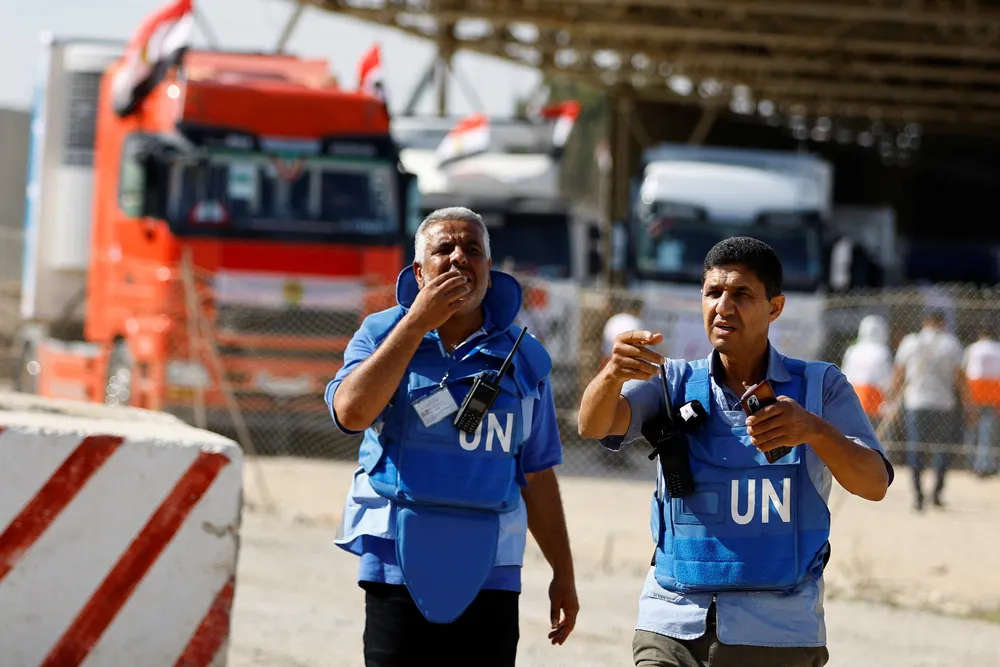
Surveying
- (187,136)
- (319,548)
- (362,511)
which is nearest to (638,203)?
(187,136)

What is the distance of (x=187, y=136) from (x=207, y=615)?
927 centimetres

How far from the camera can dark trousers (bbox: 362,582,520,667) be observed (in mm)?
3738

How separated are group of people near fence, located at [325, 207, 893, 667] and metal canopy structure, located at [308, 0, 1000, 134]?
15331mm

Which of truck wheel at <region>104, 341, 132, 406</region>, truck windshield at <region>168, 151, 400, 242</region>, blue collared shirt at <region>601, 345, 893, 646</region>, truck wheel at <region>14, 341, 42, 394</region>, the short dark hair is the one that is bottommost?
truck wheel at <region>14, 341, 42, 394</region>

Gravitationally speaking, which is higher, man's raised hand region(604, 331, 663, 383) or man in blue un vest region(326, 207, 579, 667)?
Answer: man's raised hand region(604, 331, 663, 383)

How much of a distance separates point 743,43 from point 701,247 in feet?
15.3

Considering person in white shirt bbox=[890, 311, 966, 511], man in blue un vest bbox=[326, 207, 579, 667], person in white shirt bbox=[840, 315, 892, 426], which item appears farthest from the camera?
person in white shirt bbox=[840, 315, 892, 426]

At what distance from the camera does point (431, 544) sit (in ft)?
12.3

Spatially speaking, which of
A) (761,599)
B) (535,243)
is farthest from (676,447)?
(535,243)

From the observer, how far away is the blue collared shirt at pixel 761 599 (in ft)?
11.6

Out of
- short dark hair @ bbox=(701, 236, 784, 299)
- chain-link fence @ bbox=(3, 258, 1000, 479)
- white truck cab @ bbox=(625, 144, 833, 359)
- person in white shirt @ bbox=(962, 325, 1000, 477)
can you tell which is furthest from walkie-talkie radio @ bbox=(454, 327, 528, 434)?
white truck cab @ bbox=(625, 144, 833, 359)

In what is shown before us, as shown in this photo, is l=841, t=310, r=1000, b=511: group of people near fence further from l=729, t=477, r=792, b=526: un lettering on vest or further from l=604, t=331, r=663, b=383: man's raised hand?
l=604, t=331, r=663, b=383: man's raised hand

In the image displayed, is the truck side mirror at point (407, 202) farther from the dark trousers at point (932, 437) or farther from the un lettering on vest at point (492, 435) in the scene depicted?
the un lettering on vest at point (492, 435)

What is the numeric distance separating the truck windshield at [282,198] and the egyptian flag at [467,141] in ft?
13.3
